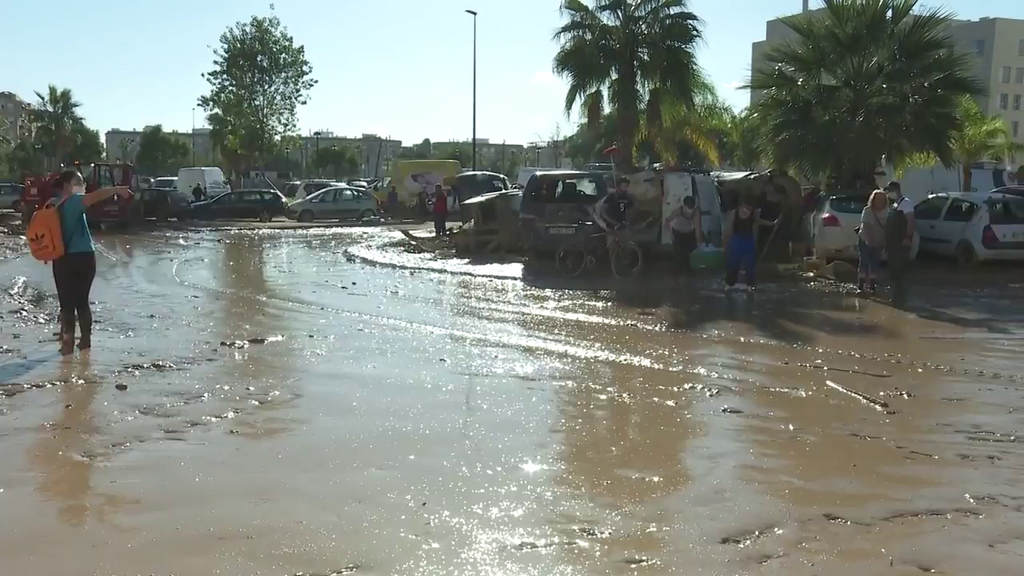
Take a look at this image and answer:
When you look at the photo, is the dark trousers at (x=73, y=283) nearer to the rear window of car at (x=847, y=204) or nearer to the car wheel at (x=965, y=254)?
the rear window of car at (x=847, y=204)

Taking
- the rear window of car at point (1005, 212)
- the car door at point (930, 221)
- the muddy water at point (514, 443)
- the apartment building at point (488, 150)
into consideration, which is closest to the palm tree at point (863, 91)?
the car door at point (930, 221)

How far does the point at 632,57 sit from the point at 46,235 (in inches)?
595

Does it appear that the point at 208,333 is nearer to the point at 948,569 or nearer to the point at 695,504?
the point at 695,504

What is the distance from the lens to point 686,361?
9.45 m

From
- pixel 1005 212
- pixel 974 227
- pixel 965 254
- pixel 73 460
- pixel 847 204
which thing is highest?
pixel 847 204

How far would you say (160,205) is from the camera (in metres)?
33.5

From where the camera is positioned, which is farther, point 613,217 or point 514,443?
point 613,217

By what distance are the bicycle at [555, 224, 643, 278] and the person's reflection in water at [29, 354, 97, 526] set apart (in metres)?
9.82

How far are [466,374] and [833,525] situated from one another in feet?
14.0

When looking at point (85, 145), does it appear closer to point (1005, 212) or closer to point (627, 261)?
point (627, 261)

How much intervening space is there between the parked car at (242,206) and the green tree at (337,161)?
53.5 m

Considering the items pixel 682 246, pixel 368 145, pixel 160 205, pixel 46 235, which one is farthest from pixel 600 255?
pixel 368 145

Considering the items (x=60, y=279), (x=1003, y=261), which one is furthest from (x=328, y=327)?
(x=1003, y=261)

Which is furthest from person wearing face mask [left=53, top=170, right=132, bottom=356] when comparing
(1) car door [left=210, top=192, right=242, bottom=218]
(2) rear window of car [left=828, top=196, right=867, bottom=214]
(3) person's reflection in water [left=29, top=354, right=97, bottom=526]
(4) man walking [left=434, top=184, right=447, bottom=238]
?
(1) car door [left=210, top=192, right=242, bottom=218]
